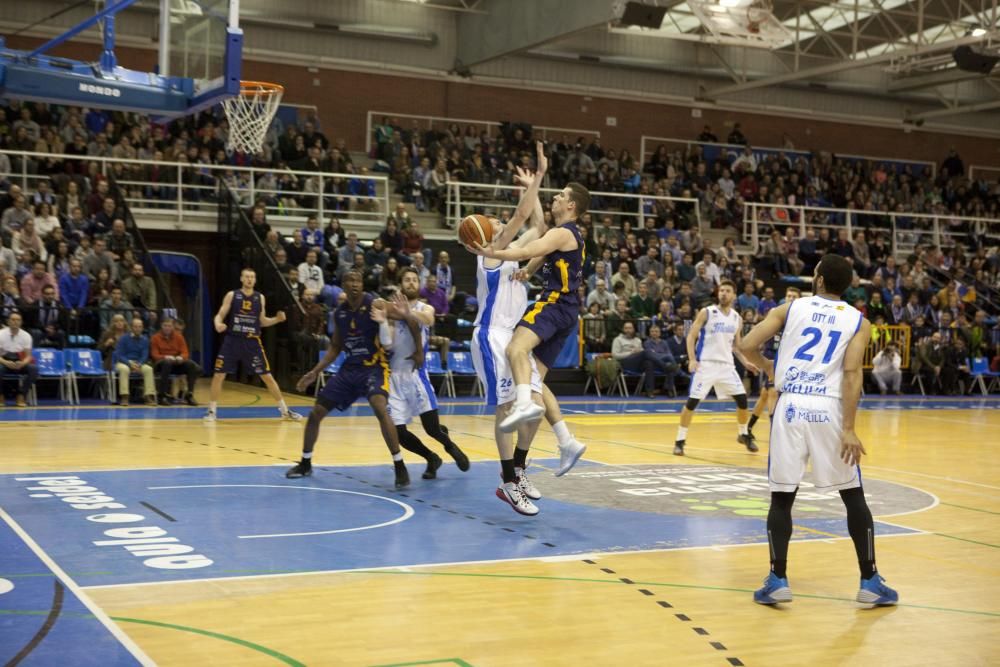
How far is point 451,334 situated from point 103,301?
228 inches

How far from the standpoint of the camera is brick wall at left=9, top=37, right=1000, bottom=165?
27.8 metres

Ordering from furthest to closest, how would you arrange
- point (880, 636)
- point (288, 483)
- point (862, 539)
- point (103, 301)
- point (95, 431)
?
point (103, 301)
point (95, 431)
point (288, 483)
point (862, 539)
point (880, 636)

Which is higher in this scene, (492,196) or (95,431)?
(492,196)

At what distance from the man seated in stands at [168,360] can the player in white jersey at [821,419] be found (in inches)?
477

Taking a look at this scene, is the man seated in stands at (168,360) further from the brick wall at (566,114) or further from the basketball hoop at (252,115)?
the brick wall at (566,114)

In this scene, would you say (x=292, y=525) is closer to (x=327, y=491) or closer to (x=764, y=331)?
(x=327, y=491)

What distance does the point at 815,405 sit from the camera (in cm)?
598

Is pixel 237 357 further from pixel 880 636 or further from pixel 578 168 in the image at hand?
pixel 578 168

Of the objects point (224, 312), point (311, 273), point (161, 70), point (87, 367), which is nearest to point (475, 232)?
point (161, 70)

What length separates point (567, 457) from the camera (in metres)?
8.02

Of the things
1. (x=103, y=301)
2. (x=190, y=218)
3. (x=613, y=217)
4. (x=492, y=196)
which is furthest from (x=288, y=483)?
(x=613, y=217)

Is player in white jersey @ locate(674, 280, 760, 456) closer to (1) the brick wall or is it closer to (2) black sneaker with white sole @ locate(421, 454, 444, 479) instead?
(2) black sneaker with white sole @ locate(421, 454, 444, 479)

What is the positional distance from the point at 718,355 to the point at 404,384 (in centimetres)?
458

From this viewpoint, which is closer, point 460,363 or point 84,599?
point 84,599
